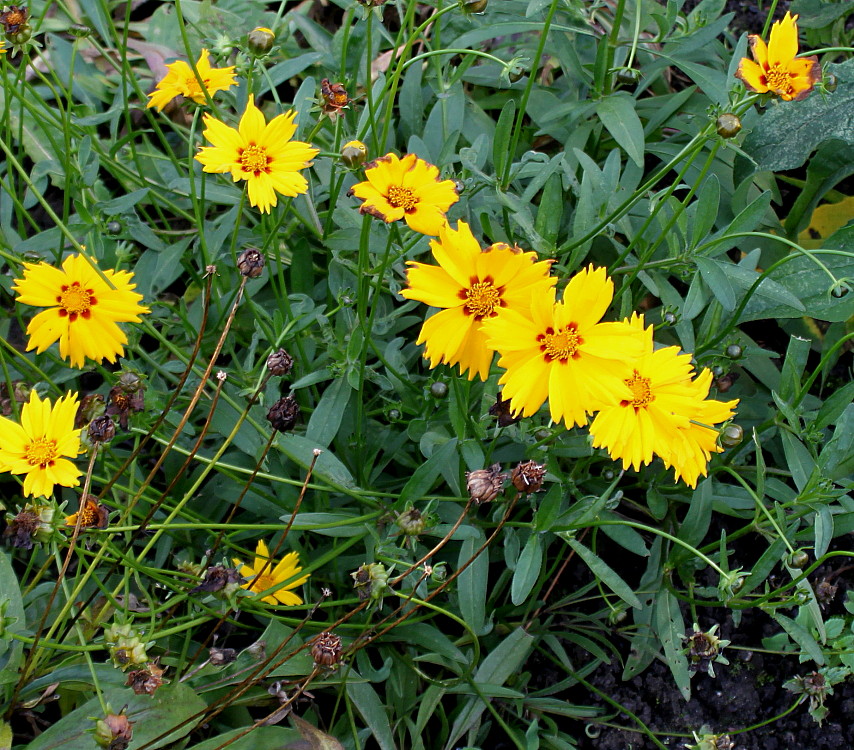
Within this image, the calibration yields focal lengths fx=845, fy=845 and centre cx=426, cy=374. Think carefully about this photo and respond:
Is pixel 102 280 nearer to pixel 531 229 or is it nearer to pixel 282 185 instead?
pixel 282 185

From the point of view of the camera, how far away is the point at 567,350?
131 cm

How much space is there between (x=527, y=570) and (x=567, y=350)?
0.46 metres

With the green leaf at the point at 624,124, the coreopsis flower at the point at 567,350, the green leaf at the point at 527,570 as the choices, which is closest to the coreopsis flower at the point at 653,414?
the coreopsis flower at the point at 567,350

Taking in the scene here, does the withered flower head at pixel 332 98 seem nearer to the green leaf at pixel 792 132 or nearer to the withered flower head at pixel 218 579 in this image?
the withered flower head at pixel 218 579

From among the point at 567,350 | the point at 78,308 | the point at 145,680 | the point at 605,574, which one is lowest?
the point at 605,574

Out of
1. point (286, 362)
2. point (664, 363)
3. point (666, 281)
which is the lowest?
point (666, 281)

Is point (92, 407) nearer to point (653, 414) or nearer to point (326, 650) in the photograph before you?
point (326, 650)

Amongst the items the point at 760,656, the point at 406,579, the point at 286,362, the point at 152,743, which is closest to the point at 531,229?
the point at 286,362

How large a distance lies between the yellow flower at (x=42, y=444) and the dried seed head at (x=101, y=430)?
36 mm

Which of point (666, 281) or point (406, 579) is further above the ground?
point (666, 281)

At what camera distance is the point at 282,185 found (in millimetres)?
1438

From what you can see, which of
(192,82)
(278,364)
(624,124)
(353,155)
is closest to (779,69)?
(624,124)

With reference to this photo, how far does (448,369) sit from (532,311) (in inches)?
18.2

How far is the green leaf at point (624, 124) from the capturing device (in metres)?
1.86
